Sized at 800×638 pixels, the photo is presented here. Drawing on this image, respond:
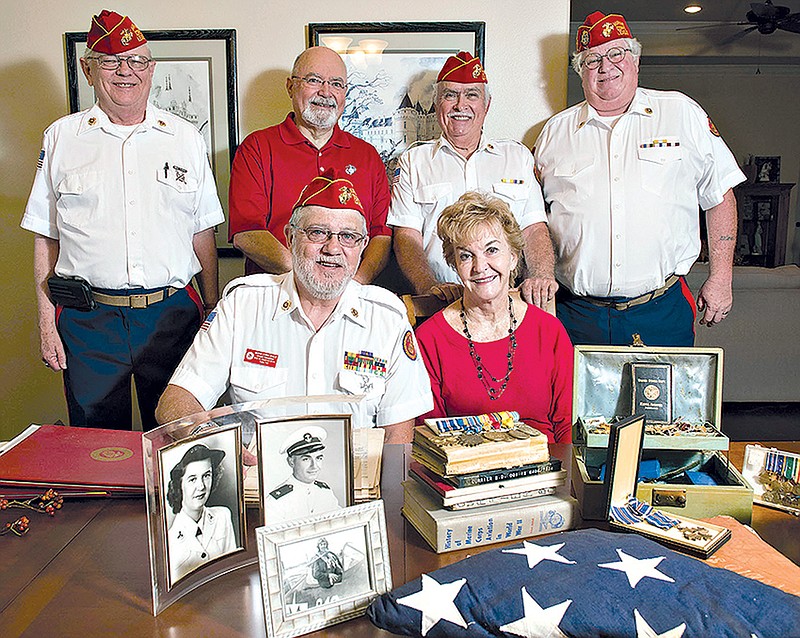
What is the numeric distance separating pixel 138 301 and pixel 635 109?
1972 mm

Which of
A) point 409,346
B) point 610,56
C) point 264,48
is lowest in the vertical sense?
point 409,346

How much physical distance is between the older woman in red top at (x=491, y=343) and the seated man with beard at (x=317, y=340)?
0.15 metres

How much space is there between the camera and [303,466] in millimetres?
1295

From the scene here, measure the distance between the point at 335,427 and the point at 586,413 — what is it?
0.60m

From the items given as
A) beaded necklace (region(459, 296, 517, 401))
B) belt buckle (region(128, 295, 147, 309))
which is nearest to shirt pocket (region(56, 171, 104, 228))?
belt buckle (region(128, 295, 147, 309))

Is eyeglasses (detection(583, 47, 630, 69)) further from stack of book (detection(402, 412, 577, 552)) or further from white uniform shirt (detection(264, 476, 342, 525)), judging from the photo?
white uniform shirt (detection(264, 476, 342, 525))

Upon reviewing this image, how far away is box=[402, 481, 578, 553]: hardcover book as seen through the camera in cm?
130

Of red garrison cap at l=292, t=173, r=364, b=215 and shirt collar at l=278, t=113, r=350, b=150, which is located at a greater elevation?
shirt collar at l=278, t=113, r=350, b=150

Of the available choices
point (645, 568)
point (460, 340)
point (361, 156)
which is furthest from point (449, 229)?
point (645, 568)

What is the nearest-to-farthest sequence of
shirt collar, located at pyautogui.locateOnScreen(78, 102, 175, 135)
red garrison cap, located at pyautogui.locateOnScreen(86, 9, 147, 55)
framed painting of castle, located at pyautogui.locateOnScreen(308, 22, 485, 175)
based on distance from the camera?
red garrison cap, located at pyautogui.locateOnScreen(86, 9, 147, 55) < shirt collar, located at pyautogui.locateOnScreen(78, 102, 175, 135) < framed painting of castle, located at pyautogui.locateOnScreen(308, 22, 485, 175)

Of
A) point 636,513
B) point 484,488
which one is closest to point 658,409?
point 636,513

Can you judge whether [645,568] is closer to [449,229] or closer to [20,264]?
[449,229]

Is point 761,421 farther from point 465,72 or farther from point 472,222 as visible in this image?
point 472,222

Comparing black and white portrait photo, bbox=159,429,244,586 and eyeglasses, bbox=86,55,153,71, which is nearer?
black and white portrait photo, bbox=159,429,244,586
